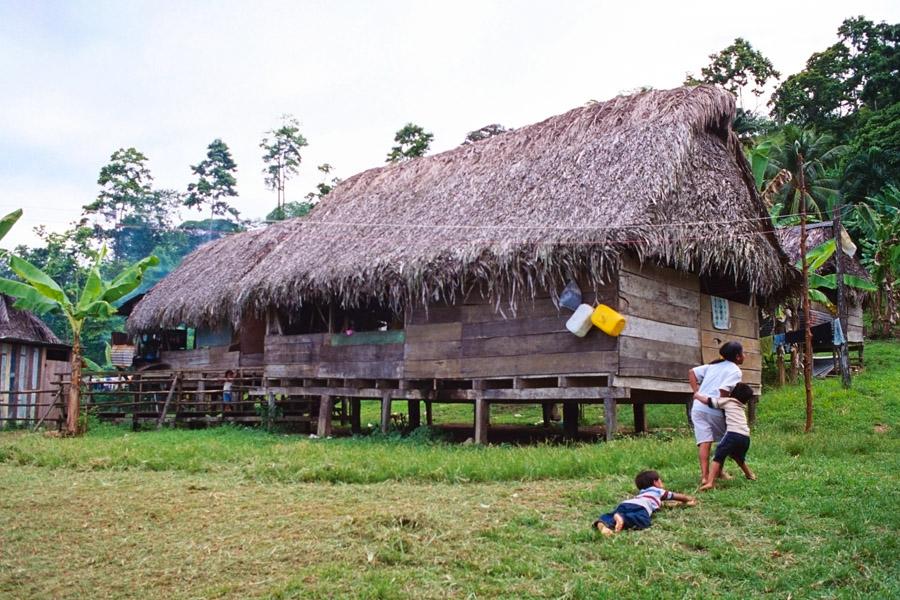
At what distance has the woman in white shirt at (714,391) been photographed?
634cm

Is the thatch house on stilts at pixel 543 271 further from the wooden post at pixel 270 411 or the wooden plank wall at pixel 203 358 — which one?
the wooden plank wall at pixel 203 358

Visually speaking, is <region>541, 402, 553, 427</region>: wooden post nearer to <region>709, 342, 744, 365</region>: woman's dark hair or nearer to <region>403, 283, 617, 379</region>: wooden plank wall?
<region>403, 283, 617, 379</region>: wooden plank wall

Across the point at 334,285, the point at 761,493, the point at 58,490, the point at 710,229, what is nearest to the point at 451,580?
the point at 761,493

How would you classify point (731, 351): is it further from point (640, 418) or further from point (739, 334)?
point (640, 418)

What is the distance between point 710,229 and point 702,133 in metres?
2.05

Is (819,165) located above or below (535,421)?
above

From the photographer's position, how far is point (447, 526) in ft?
17.8

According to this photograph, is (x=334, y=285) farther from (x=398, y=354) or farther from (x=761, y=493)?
(x=761, y=493)

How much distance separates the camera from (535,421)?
16.4 metres

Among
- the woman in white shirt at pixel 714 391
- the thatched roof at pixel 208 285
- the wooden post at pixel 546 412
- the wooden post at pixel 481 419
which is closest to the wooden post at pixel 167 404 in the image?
the thatched roof at pixel 208 285

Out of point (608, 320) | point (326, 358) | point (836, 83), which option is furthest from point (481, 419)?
point (836, 83)

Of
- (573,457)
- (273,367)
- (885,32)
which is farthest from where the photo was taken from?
(885,32)

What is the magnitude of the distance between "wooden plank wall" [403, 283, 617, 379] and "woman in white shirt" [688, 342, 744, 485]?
150 inches

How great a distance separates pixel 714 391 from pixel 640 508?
1.43 metres
